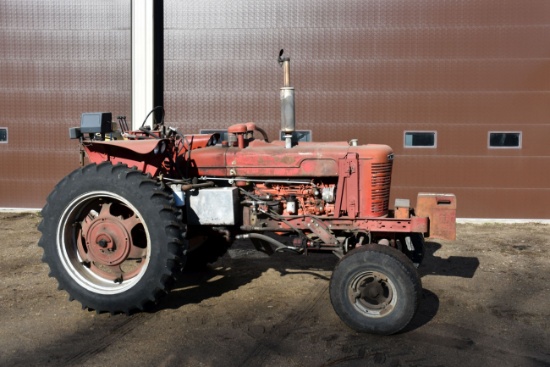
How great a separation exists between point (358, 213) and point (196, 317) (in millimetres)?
1635

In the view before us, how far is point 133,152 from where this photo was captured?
4957mm

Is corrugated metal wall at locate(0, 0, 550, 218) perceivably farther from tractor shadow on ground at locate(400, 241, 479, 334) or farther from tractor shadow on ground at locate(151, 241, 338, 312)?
tractor shadow on ground at locate(151, 241, 338, 312)

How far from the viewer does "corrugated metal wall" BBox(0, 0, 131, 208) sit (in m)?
9.73

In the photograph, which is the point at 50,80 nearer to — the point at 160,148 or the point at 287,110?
the point at 160,148

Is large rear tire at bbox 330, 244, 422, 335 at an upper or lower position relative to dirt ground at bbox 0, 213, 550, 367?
upper

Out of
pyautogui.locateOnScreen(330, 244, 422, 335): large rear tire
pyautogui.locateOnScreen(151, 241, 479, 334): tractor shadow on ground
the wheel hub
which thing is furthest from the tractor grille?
Result: the wheel hub

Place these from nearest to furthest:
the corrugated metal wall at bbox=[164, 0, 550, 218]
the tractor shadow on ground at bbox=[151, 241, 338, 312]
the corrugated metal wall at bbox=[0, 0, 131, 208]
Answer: the tractor shadow on ground at bbox=[151, 241, 338, 312], the corrugated metal wall at bbox=[164, 0, 550, 218], the corrugated metal wall at bbox=[0, 0, 131, 208]

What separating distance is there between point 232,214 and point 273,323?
978 millimetres

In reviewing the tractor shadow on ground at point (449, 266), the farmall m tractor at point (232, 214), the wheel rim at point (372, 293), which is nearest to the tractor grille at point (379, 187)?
the farmall m tractor at point (232, 214)

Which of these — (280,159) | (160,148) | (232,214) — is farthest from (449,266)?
(160,148)

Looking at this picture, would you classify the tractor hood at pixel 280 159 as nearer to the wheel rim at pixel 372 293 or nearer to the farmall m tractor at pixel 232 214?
the farmall m tractor at pixel 232 214

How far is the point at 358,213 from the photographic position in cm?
488

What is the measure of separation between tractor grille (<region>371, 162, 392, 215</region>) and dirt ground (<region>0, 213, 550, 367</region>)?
94cm

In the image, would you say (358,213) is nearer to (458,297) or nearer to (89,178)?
(458,297)
